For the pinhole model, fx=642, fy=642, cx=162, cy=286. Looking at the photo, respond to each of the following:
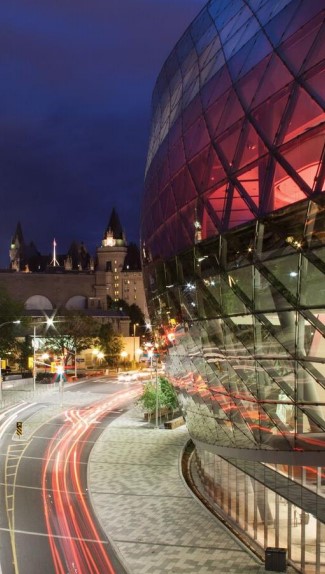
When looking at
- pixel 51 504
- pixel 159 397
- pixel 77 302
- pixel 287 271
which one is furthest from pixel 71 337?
pixel 287 271

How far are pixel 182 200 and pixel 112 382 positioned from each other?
64.9 metres

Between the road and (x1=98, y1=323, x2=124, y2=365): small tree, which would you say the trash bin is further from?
(x1=98, y1=323, x2=124, y2=365): small tree

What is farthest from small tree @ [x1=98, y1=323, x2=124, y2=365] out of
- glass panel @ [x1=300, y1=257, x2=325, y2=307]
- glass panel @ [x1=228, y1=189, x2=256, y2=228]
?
glass panel @ [x1=300, y1=257, x2=325, y2=307]

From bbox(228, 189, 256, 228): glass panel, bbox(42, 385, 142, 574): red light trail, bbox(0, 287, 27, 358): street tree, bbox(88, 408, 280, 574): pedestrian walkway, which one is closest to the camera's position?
bbox(228, 189, 256, 228): glass panel

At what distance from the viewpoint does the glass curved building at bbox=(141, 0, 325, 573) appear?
1784cm

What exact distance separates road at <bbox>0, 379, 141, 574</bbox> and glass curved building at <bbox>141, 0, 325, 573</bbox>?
19.4ft

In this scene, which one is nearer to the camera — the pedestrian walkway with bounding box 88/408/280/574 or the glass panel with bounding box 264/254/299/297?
the glass panel with bounding box 264/254/299/297

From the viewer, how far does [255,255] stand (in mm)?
19734

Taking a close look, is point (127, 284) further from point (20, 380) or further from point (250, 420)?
point (250, 420)

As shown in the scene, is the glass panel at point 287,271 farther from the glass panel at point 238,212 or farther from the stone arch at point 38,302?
the stone arch at point 38,302

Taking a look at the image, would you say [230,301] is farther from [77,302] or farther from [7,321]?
[77,302]

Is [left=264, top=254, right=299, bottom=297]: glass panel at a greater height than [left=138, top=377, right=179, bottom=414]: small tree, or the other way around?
[left=264, top=254, right=299, bottom=297]: glass panel

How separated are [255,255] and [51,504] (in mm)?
15014

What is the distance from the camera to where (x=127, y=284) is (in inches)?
7712
